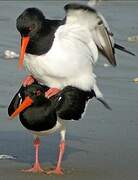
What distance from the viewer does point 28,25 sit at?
8320 mm

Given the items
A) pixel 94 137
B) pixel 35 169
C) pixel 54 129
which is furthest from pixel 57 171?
pixel 94 137

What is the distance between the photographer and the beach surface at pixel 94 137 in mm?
8172

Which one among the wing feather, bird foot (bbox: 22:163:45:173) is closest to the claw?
bird foot (bbox: 22:163:45:173)

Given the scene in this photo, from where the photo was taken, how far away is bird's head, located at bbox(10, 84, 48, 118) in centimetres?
835

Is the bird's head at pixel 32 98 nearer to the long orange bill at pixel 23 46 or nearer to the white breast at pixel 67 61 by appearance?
the white breast at pixel 67 61

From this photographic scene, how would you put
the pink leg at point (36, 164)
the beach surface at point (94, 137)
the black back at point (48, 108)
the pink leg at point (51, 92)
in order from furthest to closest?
the pink leg at point (51, 92) → the black back at point (48, 108) → the pink leg at point (36, 164) → the beach surface at point (94, 137)

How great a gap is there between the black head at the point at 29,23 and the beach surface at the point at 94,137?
1.14m

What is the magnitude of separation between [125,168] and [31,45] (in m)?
1.50

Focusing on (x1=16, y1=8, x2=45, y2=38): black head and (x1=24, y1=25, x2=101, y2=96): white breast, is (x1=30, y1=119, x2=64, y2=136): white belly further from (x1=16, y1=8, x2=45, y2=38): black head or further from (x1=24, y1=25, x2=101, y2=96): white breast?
(x1=16, y1=8, x2=45, y2=38): black head

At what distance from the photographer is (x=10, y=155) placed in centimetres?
852

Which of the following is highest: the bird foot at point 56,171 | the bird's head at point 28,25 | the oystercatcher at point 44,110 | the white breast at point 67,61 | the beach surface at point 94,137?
the bird's head at point 28,25

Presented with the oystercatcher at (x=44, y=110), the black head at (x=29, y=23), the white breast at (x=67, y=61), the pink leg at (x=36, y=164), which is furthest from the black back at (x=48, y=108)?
the black head at (x=29, y=23)

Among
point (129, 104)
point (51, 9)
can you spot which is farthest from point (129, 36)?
point (129, 104)

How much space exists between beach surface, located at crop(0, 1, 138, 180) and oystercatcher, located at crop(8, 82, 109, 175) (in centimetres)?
20
